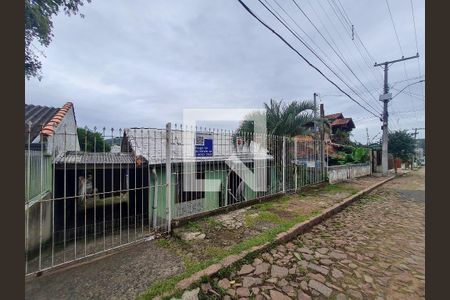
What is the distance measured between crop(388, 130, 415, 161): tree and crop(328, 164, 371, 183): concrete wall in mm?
12353

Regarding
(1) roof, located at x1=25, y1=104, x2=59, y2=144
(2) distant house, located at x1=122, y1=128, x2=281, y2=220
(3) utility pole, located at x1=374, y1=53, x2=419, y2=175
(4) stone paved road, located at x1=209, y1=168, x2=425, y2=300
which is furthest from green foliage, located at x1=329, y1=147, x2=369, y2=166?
(1) roof, located at x1=25, y1=104, x2=59, y2=144

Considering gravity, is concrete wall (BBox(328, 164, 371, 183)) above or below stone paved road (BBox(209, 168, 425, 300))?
above

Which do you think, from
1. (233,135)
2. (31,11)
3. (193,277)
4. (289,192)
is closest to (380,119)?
(289,192)

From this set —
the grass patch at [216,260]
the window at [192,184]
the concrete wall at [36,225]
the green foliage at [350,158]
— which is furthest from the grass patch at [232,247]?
the green foliage at [350,158]

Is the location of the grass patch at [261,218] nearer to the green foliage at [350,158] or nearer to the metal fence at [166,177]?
the metal fence at [166,177]

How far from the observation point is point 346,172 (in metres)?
12.7

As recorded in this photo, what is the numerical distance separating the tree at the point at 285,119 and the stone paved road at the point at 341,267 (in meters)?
5.18

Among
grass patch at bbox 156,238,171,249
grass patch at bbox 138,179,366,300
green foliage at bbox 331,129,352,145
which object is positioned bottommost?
grass patch at bbox 156,238,171,249

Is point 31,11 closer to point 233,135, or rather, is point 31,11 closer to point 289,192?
point 233,135

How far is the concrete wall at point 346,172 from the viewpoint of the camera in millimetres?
10931

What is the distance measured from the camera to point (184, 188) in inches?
238

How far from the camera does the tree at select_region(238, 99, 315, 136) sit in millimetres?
9656

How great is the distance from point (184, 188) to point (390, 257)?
4.72 metres

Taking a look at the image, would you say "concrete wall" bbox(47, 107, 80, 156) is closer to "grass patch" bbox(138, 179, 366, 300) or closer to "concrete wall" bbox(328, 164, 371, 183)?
"grass patch" bbox(138, 179, 366, 300)
